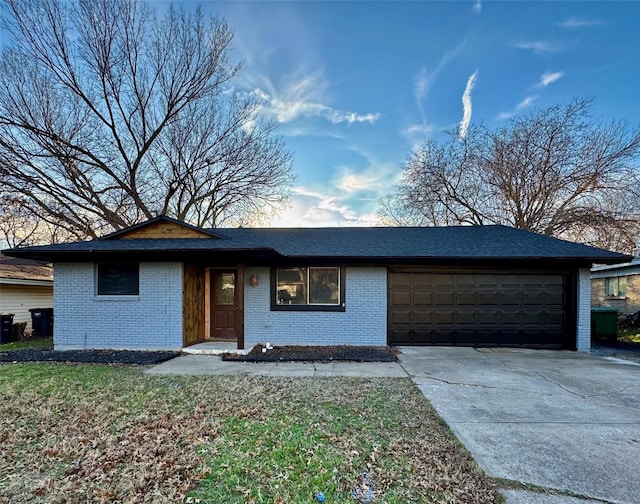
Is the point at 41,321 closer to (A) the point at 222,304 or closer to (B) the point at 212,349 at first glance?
(A) the point at 222,304

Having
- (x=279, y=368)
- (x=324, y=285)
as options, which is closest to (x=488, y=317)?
(x=324, y=285)

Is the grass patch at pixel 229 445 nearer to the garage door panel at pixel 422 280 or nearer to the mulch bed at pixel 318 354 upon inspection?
the mulch bed at pixel 318 354

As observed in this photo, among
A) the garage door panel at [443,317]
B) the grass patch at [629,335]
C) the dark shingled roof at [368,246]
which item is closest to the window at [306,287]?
the dark shingled roof at [368,246]

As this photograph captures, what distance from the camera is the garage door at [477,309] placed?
9.11 metres

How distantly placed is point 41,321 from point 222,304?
809 centimetres

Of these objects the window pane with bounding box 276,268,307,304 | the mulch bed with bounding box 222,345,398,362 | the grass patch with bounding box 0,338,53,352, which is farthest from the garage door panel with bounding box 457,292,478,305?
the grass patch with bounding box 0,338,53,352

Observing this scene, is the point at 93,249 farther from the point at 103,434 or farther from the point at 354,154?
the point at 354,154

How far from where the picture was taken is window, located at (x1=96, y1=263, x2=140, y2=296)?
29.0 ft

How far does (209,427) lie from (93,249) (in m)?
6.45

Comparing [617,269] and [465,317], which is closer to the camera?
[465,317]

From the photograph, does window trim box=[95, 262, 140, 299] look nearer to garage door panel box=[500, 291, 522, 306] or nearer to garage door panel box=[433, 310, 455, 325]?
garage door panel box=[433, 310, 455, 325]

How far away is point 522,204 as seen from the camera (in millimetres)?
17922

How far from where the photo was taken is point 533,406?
462cm

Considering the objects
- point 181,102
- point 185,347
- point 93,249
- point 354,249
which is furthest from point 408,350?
point 181,102
